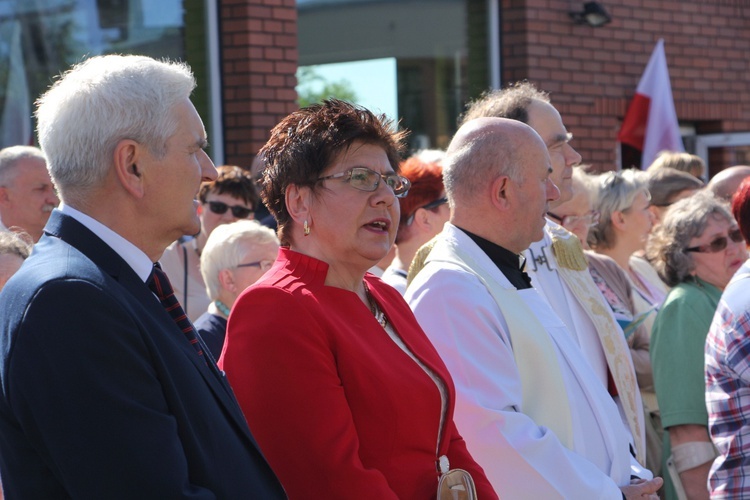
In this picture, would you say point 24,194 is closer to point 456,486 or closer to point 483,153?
point 483,153

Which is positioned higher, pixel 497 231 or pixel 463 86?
pixel 463 86

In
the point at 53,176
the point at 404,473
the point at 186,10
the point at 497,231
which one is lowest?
the point at 404,473

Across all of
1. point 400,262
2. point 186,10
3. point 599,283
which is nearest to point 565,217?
point 599,283

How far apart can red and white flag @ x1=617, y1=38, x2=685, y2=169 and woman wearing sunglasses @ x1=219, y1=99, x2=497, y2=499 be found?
6711 millimetres

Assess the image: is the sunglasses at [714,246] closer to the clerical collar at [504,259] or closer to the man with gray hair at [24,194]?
the clerical collar at [504,259]

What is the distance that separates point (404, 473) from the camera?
8.61 ft

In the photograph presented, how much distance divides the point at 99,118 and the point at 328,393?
84 cm

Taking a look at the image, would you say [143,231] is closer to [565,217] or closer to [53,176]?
[53,176]

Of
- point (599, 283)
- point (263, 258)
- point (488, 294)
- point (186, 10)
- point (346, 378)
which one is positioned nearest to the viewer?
point (346, 378)

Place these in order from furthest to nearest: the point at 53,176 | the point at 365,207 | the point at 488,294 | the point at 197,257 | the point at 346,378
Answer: the point at 197,257
the point at 488,294
the point at 365,207
the point at 346,378
the point at 53,176

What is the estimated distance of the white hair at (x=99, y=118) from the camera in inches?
84.8

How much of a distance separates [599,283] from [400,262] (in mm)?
1063

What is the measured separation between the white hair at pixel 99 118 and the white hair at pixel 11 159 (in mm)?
2965

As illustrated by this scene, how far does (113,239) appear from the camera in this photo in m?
2.16
